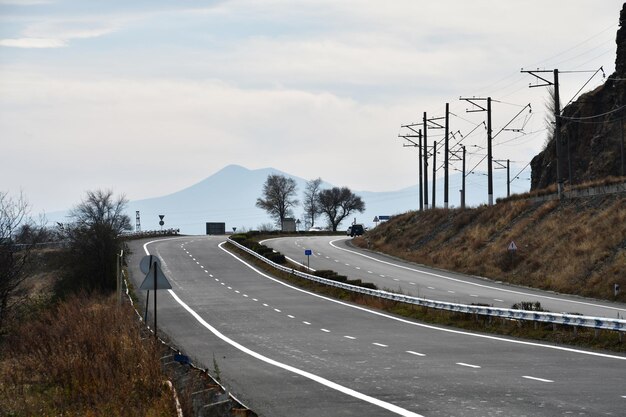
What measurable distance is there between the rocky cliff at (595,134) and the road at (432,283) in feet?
74.7

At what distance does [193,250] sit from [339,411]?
259 feet

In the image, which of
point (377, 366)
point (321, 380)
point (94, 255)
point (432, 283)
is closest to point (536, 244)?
point (432, 283)

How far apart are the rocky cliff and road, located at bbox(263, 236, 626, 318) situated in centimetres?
2277

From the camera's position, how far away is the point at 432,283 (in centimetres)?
5756

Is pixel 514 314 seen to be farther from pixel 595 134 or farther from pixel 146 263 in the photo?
pixel 595 134

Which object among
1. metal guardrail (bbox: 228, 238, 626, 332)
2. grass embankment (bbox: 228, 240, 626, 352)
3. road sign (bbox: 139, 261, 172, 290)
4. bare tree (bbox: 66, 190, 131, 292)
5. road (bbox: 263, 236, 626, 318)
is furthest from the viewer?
bare tree (bbox: 66, 190, 131, 292)

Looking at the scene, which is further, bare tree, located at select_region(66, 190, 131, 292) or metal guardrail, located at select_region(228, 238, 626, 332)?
bare tree, located at select_region(66, 190, 131, 292)

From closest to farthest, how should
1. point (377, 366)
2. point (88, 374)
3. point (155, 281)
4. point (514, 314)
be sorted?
point (88, 374) → point (377, 366) → point (155, 281) → point (514, 314)

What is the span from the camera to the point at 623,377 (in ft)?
59.2

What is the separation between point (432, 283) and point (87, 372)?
40.0 m

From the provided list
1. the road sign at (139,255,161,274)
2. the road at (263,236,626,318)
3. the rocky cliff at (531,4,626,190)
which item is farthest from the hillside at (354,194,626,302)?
the road sign at (139,255,161,274)

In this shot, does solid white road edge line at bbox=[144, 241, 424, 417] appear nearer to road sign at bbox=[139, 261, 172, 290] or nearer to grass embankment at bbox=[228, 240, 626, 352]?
road sign at bbox=[139, 261, 172, 290]

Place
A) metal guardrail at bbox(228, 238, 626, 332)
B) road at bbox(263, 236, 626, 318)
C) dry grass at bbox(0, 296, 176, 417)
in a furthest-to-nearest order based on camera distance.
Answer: road at bbox(263, 236, 626, 318), metal guardrail at bbox(228, 238, 626, 332), dry grass at bbox(0, 296, 176, 417)

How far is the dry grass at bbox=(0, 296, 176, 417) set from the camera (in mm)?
16109
